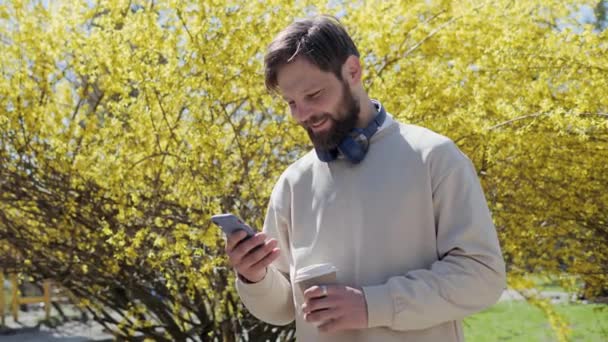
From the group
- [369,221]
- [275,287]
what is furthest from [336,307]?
[275,287]

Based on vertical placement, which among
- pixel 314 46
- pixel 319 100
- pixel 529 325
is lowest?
pixel 529 325

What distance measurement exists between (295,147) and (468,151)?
0.99 metres

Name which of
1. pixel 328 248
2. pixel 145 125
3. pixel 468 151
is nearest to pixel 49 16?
pixel 145 125

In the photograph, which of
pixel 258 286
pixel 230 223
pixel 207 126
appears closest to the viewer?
pixel 230 223

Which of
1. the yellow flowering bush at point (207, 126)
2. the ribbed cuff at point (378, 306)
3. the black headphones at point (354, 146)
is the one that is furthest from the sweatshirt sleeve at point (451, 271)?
the yellow flowering bush at point (207, 126)

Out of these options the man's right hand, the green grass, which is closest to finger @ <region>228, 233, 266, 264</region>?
the man's right hand

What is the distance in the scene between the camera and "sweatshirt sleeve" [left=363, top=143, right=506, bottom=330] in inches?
60.2

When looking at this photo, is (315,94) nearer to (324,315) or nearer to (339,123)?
(339,123)

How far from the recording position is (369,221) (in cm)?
161

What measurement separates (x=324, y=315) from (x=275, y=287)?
30cm

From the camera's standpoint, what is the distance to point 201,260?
4.45 metres

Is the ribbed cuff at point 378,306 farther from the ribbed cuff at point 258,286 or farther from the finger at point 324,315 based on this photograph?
the ribbed cuff at point 258,286

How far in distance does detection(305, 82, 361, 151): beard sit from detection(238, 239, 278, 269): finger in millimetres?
218

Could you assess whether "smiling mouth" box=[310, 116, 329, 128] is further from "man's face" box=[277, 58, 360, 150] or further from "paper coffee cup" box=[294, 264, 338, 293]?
"paper coffee cup" box=[294, 264, 338, 293]
